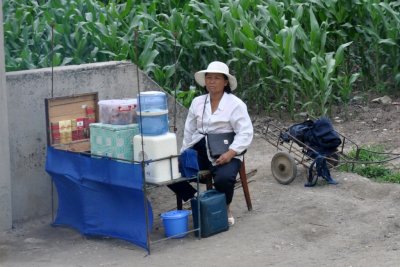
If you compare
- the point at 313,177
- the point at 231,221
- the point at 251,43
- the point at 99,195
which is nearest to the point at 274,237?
the point at 231,221

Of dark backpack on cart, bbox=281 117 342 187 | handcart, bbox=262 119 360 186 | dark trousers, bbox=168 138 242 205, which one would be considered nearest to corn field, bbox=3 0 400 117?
handcart, bbox=262 119 360 186

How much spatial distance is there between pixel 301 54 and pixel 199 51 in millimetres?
1383

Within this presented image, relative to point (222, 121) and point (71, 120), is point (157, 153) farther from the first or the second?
point (71, 120)

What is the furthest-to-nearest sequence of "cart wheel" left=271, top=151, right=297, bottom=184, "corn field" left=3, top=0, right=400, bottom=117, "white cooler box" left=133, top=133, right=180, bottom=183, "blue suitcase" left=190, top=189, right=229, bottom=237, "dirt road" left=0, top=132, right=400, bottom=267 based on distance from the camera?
"corn field" left=3, top=0, right=400, bottom=117 < "cart wheel" left=271, top=151, right=297, bottom=184 < "blue suitcase" left=190, top=189, right=229, bottom=237 < "white cooler box" left=133, top=133, right=180, bottom=183 < "dirt road" left=0, top=132, right=400, bottom=267

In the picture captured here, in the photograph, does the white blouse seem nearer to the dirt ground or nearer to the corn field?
the dirt ground

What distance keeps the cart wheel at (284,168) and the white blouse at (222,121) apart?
1.03 m

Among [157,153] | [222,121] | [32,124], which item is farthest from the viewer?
[32,124]

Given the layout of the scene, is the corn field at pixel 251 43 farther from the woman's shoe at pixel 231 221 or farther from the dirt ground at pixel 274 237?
the woman's shoe at pixel 231 221

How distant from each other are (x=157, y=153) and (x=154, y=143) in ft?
0.28

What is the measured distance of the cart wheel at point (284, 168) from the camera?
910 centimetres

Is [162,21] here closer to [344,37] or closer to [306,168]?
[344,37]

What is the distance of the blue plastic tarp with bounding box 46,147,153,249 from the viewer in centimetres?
759

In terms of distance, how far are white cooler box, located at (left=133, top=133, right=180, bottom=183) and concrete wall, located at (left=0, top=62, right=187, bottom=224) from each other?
1.33m

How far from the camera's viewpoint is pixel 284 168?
920cm
